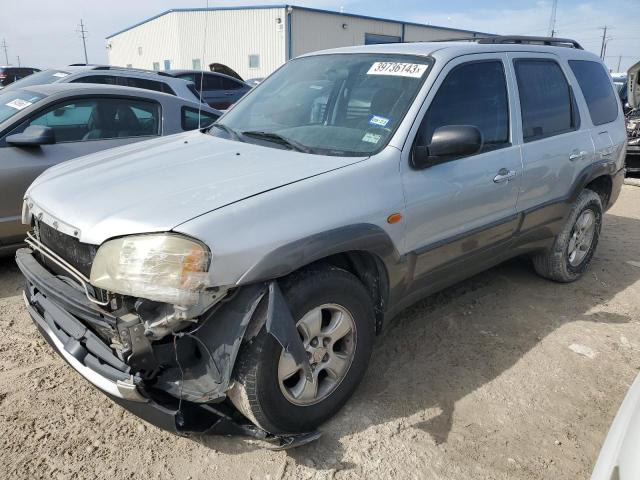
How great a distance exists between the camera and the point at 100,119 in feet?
15.9

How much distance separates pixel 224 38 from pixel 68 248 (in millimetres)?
30872

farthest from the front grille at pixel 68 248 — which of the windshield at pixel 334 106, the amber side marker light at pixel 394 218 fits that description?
the amber side marker light at pixel 394 218

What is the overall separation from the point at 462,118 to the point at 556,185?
1.20 meters

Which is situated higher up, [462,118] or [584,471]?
[462,118]

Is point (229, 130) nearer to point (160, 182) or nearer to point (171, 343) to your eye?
point (160, 182)

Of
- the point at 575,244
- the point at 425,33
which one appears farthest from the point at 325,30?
the point at 575,244

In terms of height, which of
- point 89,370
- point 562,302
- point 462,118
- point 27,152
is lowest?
point 562,302

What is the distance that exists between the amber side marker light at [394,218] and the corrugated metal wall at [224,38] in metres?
26.8

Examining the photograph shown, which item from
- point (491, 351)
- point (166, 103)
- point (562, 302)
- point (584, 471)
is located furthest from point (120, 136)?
point (584, 471)

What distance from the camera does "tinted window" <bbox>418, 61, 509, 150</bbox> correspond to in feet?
9.81

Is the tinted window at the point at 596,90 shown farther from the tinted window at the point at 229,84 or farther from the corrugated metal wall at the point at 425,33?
the corrugated metal wall at the point at 425,33

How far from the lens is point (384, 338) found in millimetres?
3498

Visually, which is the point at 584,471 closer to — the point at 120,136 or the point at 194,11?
the point at 120,136

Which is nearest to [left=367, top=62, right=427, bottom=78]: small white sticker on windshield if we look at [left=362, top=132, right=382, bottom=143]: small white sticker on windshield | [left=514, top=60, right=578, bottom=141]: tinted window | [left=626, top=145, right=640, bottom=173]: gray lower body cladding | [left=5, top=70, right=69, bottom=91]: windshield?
[left=362, top=132, right=382, bottom=143]: small white sticker on windshield
